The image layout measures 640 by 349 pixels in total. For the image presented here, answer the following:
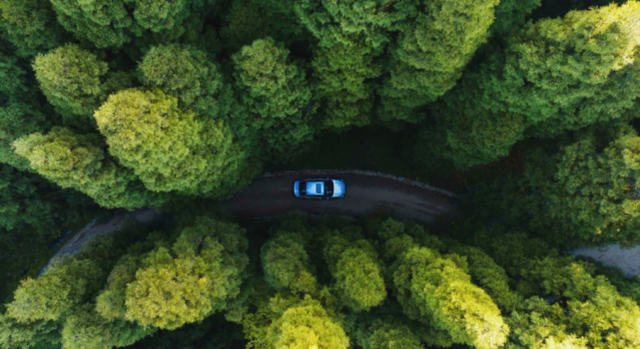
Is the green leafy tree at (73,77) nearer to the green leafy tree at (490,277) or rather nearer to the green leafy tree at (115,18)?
the green leafy tree at (115,18)

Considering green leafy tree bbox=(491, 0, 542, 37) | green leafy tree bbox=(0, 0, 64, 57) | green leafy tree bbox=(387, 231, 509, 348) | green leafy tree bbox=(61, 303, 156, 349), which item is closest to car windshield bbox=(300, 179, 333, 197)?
green leafy tree bbox=(387, 231, 509, 348)

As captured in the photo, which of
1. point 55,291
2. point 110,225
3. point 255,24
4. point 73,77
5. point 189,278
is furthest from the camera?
point 110,225

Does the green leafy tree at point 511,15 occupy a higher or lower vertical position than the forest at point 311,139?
higher

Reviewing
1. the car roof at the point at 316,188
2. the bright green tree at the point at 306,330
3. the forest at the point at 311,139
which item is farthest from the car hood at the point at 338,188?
the bright green tree at the point at 306,330

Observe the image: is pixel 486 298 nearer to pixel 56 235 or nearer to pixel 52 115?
pixel 52 115

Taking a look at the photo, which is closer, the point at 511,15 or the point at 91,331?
the point at 91,331

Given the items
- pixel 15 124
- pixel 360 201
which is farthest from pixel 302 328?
pixel 15 124

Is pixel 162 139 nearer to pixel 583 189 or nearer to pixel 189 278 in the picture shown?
pixel 189 278
